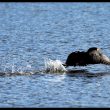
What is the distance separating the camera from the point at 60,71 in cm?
3350

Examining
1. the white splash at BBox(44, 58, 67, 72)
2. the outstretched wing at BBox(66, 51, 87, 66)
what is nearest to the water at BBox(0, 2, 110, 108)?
the white splash at BBox(44, 58, 67, 72)

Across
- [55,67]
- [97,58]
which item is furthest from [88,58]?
[55,67]

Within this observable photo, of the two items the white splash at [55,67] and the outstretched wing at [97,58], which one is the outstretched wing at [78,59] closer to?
the outstretched wing at [97,58]

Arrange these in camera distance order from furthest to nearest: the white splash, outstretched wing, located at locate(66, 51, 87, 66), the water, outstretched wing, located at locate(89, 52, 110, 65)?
the white splash
outstretched wing, located at locate(66, 51, 87, 66)
outstretched wing, located at locate(89, 52, 110, 65)
the water

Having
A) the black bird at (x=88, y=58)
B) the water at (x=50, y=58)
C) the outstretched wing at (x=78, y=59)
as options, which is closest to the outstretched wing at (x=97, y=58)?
the black bird at (x=88, y=58)

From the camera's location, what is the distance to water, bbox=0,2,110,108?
89.6ft

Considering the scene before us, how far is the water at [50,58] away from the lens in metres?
27.3

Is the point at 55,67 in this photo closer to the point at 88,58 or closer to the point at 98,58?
the point at 88,58

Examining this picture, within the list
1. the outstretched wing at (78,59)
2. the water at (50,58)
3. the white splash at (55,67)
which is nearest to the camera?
the water at (50,58)

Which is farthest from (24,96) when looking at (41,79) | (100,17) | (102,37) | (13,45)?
(100,17)

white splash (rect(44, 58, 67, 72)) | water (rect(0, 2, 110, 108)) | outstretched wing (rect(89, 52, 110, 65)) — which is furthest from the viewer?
white splash (rect(44, 58, 67, 72))

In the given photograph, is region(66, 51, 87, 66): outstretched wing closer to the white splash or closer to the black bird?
the black bird

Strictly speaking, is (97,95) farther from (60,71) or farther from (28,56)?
(28,56)

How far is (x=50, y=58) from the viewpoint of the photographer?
3750 centimetres
